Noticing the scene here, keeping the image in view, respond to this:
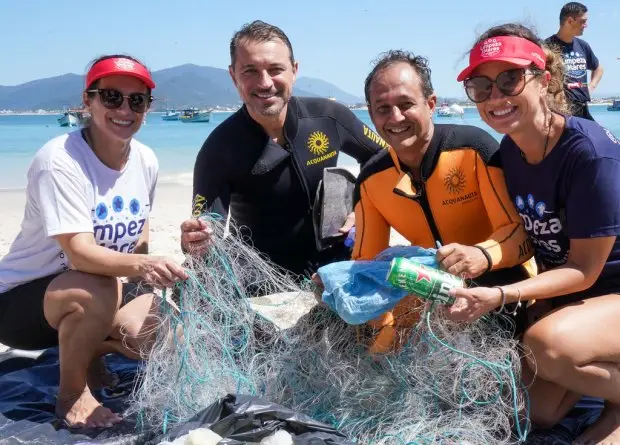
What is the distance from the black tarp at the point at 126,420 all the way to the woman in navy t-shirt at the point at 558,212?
1.29 ft

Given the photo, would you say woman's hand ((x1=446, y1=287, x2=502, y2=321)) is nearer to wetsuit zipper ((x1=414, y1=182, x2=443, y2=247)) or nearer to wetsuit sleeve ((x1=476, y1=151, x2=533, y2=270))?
wetsuit sleeve ((x1=476, y1=151, x2=533, y2=270))

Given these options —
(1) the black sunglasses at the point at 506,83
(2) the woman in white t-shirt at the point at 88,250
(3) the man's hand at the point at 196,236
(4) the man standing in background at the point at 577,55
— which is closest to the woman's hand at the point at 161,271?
(2) the woman in white t-shirt at the point at 88,250

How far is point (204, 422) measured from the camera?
8.61ft

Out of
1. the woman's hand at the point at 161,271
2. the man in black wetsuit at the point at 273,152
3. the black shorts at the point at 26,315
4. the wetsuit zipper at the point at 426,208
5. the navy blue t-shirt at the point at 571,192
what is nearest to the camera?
the navy blue t-shirt at the point at 571,192

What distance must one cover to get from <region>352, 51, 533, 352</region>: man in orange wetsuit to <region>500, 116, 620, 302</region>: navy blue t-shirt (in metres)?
0.11

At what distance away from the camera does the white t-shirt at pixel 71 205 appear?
3027 millimetres

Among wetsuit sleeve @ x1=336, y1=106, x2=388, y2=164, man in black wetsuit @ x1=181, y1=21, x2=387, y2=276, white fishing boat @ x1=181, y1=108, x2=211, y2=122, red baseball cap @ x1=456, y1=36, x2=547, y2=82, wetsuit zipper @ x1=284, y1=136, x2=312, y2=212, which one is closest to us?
red baseball cap @ x1=456, y1=36, x2=547, y2=82

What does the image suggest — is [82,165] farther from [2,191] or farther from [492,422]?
[2,191]

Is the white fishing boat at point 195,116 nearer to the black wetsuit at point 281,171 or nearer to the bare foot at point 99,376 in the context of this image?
the black wetsuit at point 281,171

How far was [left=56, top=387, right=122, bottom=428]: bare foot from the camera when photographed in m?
3.04

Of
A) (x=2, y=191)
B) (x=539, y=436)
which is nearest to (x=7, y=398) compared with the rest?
(x=539, y=436)

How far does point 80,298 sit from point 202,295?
0.61 metres

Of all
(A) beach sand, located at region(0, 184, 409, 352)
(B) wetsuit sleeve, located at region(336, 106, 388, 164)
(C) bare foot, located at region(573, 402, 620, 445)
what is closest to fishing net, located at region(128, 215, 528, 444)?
(C) bare foot, located at region(573, 402, 620, 445)

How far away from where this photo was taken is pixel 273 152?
12.6 ft
